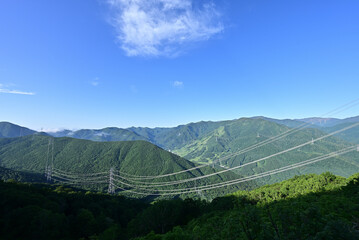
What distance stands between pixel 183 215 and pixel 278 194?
30.8 meters

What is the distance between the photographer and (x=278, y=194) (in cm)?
5653

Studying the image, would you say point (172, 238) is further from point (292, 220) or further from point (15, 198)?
point (15, 198)

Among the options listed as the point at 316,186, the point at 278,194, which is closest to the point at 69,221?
the point at 278,194

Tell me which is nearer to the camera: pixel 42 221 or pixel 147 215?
pixel 42 221

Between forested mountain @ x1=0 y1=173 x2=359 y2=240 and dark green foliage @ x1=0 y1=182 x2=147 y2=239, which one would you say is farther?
dark green foliage @ x1=0 y1=182 x2=147 y2=239

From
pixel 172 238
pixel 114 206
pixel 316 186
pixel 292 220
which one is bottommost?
pixel 114 206

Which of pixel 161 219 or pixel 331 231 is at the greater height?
pixel 331 231

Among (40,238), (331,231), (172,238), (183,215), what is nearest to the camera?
(331,231)

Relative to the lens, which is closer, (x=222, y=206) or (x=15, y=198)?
(x=15, y=198)

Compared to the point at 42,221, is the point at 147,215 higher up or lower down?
lower down

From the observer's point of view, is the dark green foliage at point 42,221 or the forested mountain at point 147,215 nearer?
the forested mountain at point 147,215

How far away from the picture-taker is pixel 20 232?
122 feet

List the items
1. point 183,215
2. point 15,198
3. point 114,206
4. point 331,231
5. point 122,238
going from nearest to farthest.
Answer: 1. point 331,231
2. point 122,238
3. point 15,198
4. point 183,215
5. point 114,206

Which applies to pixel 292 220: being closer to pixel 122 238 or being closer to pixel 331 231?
pixel 331 231
